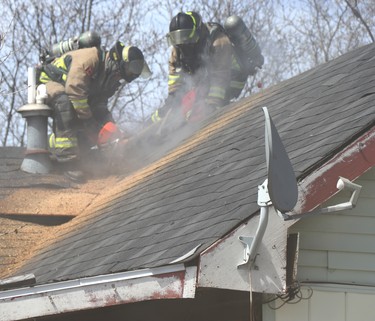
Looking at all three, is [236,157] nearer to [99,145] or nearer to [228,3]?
[99,145]

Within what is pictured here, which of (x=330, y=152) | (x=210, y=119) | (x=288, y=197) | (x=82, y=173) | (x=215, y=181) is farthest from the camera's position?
(x=82, y=173)

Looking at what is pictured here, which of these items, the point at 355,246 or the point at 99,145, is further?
the point at 99,145

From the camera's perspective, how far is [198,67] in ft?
41.4

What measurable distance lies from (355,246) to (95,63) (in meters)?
6.99

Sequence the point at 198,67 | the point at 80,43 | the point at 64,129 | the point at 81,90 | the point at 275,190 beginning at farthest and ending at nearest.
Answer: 1. the point at 198,67
2. the point at 80,43
3. the point at 64,129
4. the point at 81,90
5. the point at 275,190

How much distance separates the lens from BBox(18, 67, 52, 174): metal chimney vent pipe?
37.1 feet

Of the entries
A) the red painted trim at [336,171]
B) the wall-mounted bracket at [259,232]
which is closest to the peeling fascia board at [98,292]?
the wall-mounted bracket at [259,232]

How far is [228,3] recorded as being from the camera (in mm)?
24109

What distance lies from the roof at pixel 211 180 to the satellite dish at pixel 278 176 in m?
0.37

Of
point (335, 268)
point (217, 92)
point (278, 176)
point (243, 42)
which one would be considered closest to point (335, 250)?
point (335, 268)

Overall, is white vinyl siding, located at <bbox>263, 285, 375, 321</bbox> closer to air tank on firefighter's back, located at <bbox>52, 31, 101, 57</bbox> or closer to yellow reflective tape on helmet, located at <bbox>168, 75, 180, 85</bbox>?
air tank on firefighter's back, located at <bbox>52, 31, 101, 57</bbox>

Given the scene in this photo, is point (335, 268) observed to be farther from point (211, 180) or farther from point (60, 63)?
point (60, 63)

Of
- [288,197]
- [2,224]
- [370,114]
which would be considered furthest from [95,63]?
[288,197]

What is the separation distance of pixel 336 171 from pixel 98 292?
1574 mm
